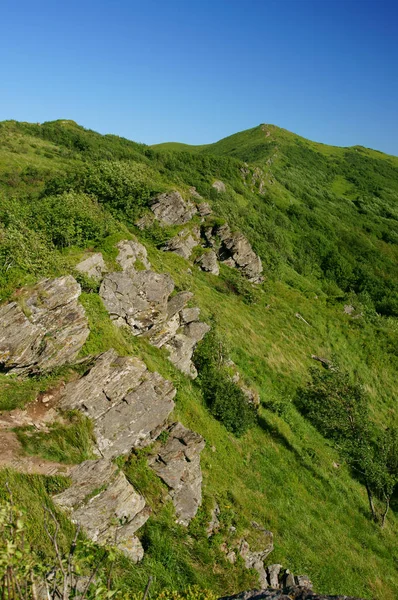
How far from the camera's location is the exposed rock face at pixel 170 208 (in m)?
41.2

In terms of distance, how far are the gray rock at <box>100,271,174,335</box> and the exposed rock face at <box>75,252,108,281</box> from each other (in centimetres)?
61

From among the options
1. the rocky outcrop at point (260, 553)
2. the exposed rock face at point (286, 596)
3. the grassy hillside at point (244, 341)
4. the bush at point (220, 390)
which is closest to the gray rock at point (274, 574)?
the rocky outcrop at point (260, 553)

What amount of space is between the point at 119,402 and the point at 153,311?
820 cm

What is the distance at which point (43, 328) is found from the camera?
1609 centimetres

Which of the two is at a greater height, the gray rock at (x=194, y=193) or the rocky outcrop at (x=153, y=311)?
the gray rock at (x=194, y=193)

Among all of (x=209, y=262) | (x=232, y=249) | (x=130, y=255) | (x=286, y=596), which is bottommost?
(x=286, y=596)

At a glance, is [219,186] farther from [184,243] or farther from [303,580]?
[303,580]

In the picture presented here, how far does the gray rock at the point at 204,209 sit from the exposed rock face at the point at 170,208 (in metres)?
4.18

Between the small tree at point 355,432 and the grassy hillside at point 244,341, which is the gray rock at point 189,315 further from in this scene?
the small tree at point 355,432

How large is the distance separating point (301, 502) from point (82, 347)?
1617cm

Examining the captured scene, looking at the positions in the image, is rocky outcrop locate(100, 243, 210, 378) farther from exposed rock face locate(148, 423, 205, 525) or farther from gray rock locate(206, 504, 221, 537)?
gray rock locate(206, 504, 221, 537)

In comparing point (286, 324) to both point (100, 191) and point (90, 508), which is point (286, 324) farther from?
point (90, 508)

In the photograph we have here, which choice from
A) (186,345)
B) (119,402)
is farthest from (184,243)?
(119,402)

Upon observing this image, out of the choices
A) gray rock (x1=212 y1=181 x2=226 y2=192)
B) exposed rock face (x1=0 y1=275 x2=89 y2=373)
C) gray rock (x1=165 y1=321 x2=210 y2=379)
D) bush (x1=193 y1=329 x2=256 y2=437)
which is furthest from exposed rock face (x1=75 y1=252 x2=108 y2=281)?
gray rock (x1=212 y1=181 x2=226 y2=192)
